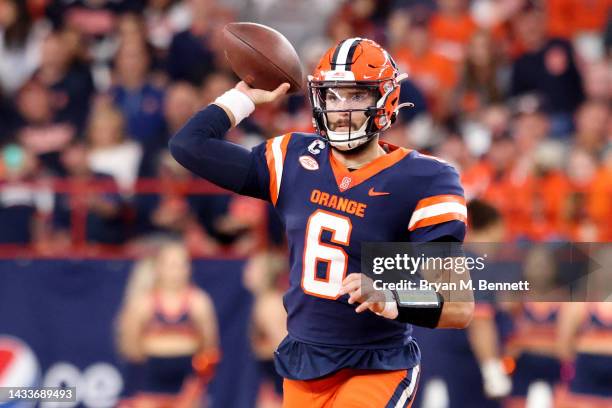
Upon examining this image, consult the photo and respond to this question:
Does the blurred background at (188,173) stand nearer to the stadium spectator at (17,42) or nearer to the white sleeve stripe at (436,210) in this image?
the stadium spectator at (17,42)

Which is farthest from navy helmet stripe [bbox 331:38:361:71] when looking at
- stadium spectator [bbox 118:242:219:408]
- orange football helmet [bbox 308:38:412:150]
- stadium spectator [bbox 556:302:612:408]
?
stadium spectator [bbox 118:242:219:408]

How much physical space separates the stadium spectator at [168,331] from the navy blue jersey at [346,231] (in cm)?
337

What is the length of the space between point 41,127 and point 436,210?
19.8 ft

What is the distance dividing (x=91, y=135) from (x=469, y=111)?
123 inches

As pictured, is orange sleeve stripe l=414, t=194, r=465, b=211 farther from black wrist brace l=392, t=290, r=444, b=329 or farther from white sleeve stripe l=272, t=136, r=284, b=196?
white sleeve stripe l=272, t=136, r=284, b=196

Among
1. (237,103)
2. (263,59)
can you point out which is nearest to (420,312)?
(237,103)

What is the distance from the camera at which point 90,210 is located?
817 centimetres

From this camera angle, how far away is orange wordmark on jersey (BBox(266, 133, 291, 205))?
444 cm

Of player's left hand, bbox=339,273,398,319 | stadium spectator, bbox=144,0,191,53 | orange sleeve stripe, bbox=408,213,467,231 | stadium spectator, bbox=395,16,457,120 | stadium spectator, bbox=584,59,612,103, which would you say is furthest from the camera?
stadium spectator, bbox=144,0,191,53

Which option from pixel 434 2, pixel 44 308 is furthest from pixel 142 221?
pixel 434 2

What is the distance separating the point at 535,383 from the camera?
24.1 ft

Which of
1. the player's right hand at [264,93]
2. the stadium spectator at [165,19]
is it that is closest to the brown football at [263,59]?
the player's right hand at [264,93]

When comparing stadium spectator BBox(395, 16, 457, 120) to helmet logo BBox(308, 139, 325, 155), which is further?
stadium spectator BBox(395, 16, 457, 120)

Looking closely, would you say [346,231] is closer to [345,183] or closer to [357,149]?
[345,183]
